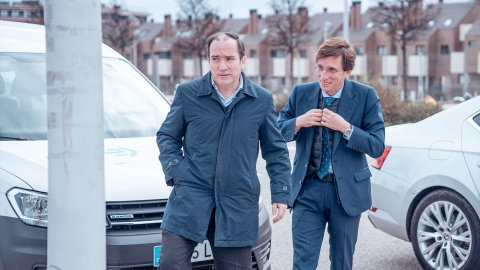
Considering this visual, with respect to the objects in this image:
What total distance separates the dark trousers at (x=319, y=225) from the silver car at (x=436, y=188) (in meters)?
1.47

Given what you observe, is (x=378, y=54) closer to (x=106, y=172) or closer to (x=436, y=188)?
(x=436, y=188)

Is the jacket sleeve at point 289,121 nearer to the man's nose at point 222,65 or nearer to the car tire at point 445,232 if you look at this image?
the man's nose at point 222,65

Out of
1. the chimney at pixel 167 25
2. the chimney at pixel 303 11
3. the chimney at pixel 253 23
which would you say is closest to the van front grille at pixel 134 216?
the chimney at pixel 303 11

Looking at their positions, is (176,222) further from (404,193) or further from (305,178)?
(404,193)

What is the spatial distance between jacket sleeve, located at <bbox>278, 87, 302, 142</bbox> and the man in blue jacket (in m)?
0.51

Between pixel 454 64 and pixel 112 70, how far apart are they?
204 feet

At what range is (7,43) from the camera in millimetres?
5129

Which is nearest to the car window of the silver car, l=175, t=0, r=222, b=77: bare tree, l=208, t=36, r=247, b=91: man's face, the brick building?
the silver car

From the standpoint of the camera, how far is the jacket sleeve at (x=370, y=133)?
396 centimetres

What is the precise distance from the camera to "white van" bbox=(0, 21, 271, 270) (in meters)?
3.66

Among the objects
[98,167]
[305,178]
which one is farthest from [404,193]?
[98,167]

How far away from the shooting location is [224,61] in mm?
3439

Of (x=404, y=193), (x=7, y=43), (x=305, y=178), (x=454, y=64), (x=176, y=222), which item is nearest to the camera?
(x=176, y=222)

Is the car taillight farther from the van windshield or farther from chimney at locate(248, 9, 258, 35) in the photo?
chimney at locate(248, 9, 258, 35)
